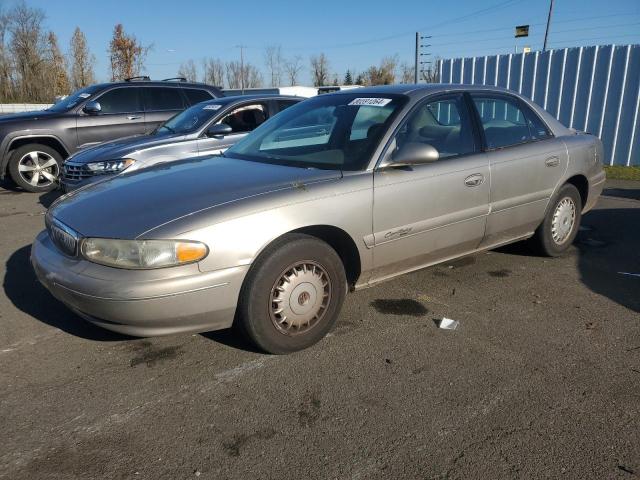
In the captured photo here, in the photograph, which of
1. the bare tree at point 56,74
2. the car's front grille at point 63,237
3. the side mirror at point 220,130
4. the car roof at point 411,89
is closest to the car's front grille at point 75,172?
the side mirror at point 220,130

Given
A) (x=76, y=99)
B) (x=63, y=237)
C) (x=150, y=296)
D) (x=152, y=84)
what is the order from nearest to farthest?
(x=150, y=296)
(x=63, y=237)
(x=76, y=99)
(x=152, y=84)

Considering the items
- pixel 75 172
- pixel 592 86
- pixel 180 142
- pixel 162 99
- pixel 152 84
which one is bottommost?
pixel 75 172

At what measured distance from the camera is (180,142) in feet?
21.5

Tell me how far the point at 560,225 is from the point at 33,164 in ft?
26.4

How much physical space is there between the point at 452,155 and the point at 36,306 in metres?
Answer: 3.31

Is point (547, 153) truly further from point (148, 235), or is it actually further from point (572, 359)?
point (148, 235)

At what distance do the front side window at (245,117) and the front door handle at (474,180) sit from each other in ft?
13.0

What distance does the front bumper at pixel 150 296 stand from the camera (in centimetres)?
265

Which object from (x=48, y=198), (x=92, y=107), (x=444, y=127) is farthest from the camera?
(x=92, y=107)

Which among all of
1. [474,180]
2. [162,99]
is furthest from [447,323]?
[162,99]

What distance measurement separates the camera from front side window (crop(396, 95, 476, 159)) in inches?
149

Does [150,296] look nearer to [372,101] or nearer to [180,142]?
[372,101]

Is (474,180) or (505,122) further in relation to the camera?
(505,122)

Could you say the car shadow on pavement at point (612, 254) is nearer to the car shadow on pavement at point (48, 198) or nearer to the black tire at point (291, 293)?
the black tire at point (291, 293)
